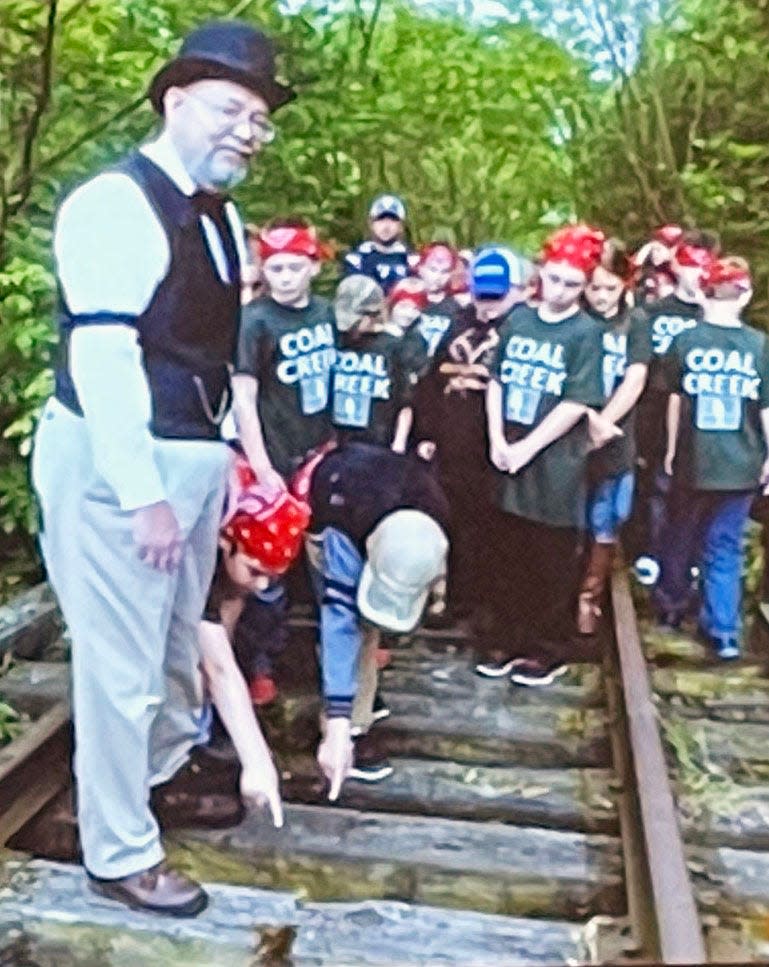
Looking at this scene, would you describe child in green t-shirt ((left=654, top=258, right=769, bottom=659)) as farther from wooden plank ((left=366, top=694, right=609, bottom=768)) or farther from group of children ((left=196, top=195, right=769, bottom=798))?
wooden plank ((left=366, top=694, right=609, bottom=768))

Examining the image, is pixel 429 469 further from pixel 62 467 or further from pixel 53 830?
pixel 53 830

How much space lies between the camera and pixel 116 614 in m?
1.96

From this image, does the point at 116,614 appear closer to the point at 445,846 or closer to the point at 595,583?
the point at 445,846

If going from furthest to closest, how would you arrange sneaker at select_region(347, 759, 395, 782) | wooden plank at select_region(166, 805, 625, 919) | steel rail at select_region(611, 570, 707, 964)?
sneaker at select_region(347, 759, 395, 782) → wooden plank at select_region(166, 805, 625, 919) → steel rail at select_region(611, 570, 707, 964)

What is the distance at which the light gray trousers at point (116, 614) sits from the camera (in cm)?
196

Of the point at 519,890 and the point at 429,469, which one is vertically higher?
the point at 429,469

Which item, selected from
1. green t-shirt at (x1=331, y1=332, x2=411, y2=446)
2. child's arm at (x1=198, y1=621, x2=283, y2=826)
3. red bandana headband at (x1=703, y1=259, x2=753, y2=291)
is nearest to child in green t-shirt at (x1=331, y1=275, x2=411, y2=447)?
green t-shirt at (x1=331, y1=332, x2=411, y2=446)

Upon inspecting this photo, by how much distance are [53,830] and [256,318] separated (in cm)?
72

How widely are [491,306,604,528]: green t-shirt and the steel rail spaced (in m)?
0.14

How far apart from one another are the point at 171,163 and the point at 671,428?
2.48ft

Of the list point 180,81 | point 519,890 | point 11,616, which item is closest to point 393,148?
point 180,81

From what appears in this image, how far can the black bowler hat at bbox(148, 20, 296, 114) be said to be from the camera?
1976mm

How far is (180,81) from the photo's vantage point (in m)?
1.97

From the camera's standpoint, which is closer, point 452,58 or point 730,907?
point 730,907
